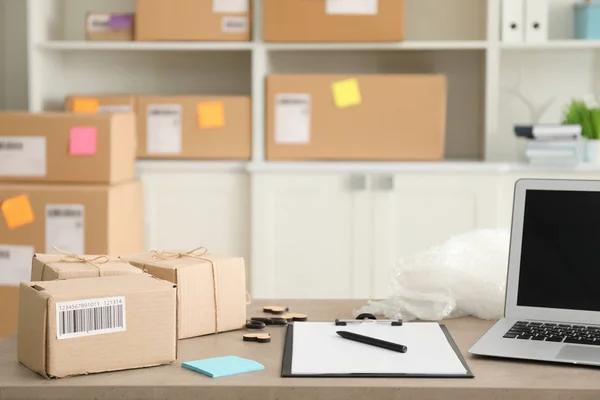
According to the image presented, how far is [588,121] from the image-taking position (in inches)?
128

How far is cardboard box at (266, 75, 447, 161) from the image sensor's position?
3.19 meters

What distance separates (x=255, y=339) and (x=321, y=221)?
5.87ft

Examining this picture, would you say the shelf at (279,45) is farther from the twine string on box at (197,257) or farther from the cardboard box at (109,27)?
the twine string on box at (197,257)

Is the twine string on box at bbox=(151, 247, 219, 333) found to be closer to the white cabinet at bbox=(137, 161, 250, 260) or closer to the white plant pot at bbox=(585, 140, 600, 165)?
the white cabinet at bbox=(137, 161, 250, 260)

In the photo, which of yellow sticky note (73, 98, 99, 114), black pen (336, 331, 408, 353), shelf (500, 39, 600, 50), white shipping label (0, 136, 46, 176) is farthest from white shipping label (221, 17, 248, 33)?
black pen (336, 331, 408, 353)

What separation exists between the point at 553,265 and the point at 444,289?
0.74 ft

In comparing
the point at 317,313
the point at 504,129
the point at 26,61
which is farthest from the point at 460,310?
the point at 26,61

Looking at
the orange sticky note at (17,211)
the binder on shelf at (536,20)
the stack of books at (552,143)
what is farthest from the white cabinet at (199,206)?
the binder on shelf at (536,20)

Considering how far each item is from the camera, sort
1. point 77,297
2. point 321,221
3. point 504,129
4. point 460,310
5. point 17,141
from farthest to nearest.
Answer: point 504,129 → point 321,221 → point 17,141 → point 460,310 → point 77,297

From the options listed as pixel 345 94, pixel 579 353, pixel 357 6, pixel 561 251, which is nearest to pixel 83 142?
pixel 345 94

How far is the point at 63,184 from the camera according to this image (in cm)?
280

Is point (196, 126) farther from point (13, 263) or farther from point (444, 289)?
point (444, 289)

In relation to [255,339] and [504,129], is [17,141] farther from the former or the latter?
[504,129]

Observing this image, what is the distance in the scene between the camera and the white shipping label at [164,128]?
10.7 feet
